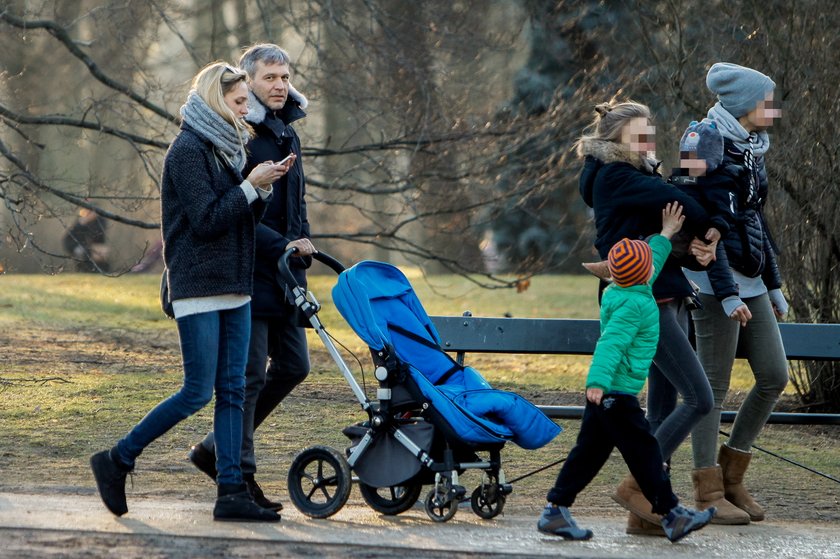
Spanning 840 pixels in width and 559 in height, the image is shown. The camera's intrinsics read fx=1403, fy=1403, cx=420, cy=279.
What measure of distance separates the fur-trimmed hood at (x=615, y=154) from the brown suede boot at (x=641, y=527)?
144 centimetres

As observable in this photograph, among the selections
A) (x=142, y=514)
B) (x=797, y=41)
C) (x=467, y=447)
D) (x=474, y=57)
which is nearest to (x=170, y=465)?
(x=142, y=514)

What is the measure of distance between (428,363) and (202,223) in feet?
3.82

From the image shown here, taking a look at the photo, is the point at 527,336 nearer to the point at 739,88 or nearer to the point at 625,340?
the point at 739,88

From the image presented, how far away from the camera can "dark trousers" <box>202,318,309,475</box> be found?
19.5ft

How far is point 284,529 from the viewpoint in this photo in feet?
18.1

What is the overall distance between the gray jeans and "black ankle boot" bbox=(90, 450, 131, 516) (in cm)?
242

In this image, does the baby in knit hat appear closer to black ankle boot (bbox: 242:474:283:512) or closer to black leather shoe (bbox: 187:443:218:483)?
black ankle boot (bbox: 242:474:283:512)

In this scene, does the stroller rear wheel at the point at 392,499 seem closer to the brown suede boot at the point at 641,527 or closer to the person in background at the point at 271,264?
the person in background at the point at 271,264

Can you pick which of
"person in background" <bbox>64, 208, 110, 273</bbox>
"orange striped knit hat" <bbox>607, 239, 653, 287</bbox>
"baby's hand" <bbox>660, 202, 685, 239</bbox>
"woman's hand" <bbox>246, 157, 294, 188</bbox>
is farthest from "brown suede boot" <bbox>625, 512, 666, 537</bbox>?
"person in background" <bbox>64, 208, 110, 273</bbox>

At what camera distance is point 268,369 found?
243 inches

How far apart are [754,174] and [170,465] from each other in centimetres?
340

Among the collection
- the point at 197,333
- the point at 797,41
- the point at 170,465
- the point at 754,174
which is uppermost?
the point at 797,41

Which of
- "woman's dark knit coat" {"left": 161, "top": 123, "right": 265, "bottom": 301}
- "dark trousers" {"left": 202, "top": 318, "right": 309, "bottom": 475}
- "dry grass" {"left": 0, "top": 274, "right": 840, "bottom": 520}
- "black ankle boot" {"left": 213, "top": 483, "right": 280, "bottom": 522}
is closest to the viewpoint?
"woman's dark knit coat" {"left": 161, "top": 123, "right": 265, "bottom": 301}

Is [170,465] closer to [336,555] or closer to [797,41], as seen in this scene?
[336,555]
